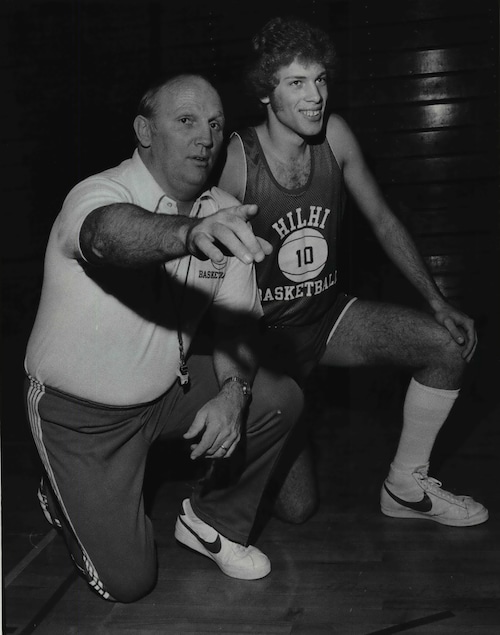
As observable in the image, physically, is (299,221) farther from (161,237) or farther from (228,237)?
(228,237)

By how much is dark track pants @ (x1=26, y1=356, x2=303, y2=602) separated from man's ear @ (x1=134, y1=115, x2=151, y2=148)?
74 centimetres

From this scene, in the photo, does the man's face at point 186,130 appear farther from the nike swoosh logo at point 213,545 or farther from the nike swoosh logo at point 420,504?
the nike swoosh logo at point 420,504

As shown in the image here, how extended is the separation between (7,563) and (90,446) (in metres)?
0.55

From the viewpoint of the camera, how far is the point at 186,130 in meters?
2.56

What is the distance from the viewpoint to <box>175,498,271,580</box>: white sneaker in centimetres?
273

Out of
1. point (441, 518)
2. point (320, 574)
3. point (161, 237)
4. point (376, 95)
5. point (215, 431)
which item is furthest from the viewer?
point (376, 95)

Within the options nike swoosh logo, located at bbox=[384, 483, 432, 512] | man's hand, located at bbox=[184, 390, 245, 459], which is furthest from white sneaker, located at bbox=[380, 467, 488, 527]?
man's hand, located at bbox=[184, 390, 245, 459]

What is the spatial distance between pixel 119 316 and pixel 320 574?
3.09ft

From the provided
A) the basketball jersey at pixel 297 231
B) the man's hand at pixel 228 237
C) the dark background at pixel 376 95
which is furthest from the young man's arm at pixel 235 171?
the dark background at pixel 376 95

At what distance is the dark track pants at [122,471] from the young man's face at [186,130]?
68cm

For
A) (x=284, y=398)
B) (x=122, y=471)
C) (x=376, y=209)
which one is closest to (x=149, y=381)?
(x=122, y=471)

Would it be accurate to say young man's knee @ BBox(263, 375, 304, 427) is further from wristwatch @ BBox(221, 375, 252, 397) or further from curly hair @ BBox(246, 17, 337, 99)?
curly hair @ BBox(246, 17, 337, 99)

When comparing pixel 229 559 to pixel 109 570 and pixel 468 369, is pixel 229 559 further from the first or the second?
pixel 468 369

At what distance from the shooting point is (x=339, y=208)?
328 centimetres
